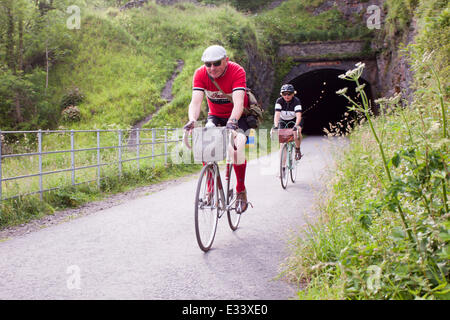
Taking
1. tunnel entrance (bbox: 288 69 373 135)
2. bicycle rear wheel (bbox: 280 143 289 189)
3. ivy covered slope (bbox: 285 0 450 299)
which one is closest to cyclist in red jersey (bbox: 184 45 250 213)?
ivy covered slope (bbox: 285 0 450 299)

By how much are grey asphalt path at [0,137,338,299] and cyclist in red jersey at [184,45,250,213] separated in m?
0.85

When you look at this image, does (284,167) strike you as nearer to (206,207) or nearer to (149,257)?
(206,207)

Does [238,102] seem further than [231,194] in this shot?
No

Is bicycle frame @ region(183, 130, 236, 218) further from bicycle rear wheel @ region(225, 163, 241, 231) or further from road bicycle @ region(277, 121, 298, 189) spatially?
road bicycle @ region(277, 121, 298, 189)

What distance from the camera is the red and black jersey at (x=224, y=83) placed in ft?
15.9

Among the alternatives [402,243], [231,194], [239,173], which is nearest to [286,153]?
[231,194]

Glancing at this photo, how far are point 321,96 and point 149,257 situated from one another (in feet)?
114

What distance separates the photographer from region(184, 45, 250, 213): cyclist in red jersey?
464 cm

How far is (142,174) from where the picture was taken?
1097 cm

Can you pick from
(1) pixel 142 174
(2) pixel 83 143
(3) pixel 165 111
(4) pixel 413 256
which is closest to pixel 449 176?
(4) pixel 413 256

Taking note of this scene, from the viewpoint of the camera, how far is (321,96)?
3697 centimetres

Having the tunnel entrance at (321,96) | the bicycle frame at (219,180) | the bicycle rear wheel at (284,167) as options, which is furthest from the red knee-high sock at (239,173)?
the tunnel entrance at (321,96)

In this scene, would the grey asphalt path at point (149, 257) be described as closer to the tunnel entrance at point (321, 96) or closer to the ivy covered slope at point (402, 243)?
the ivy covered slope at point (402, 243)

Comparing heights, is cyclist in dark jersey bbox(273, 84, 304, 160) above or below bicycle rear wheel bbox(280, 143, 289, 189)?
above
